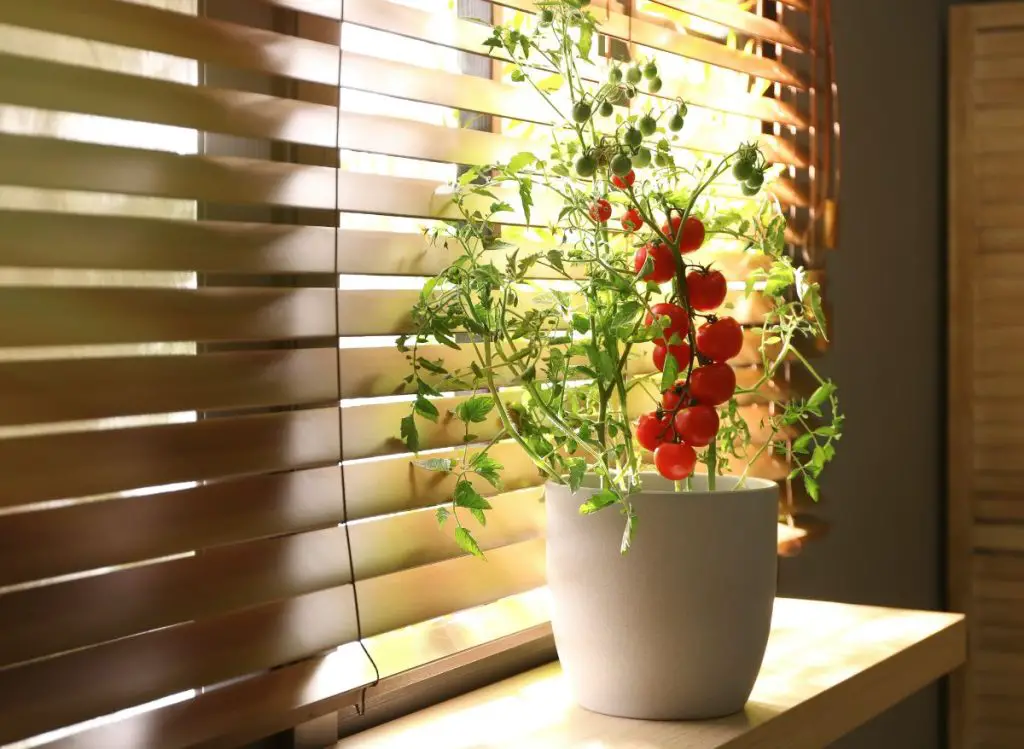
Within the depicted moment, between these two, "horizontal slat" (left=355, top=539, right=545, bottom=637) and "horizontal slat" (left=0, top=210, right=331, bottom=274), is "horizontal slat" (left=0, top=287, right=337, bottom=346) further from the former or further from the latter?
"horizontal slat" (left=355, top=539, right=545, bottom=637)

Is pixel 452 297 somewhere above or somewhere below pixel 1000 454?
above

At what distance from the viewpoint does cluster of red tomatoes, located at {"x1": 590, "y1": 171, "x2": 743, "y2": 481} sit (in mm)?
974

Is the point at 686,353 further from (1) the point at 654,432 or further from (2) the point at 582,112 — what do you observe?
(2) the point at 582,112

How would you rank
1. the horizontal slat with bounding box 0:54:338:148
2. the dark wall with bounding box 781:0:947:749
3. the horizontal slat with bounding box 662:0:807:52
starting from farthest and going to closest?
the dark wall with bounding box 781:0:947:749 < the horizontal slat with bounding box 662:0:807:52 < the horizontal slat with bounding box 0:54:338:148

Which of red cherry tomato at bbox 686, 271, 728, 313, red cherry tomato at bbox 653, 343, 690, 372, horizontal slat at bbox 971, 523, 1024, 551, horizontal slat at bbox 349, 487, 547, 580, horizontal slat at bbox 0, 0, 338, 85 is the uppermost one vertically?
horizontal slat at bbox 0, 0, 338, 85

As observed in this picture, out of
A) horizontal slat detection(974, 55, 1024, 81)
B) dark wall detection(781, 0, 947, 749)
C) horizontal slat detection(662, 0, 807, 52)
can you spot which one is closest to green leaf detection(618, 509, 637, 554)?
horizontal slat detection(662, 0, 807, 52)

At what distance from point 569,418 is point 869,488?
131cm

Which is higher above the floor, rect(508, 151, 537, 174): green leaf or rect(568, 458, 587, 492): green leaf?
rect(508, 151, 537, 174): green leaf

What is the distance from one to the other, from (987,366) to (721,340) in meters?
1.67

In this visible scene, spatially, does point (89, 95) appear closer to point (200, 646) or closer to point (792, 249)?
point (200, 646)

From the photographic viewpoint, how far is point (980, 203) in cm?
248

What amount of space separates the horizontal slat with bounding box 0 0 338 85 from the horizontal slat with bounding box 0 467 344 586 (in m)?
0.31

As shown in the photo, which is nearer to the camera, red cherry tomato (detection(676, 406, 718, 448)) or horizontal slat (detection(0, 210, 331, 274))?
horizontal slat (detection(0, 210, 331, 274))

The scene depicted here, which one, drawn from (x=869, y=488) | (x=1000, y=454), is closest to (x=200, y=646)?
(x=869, y=488)
